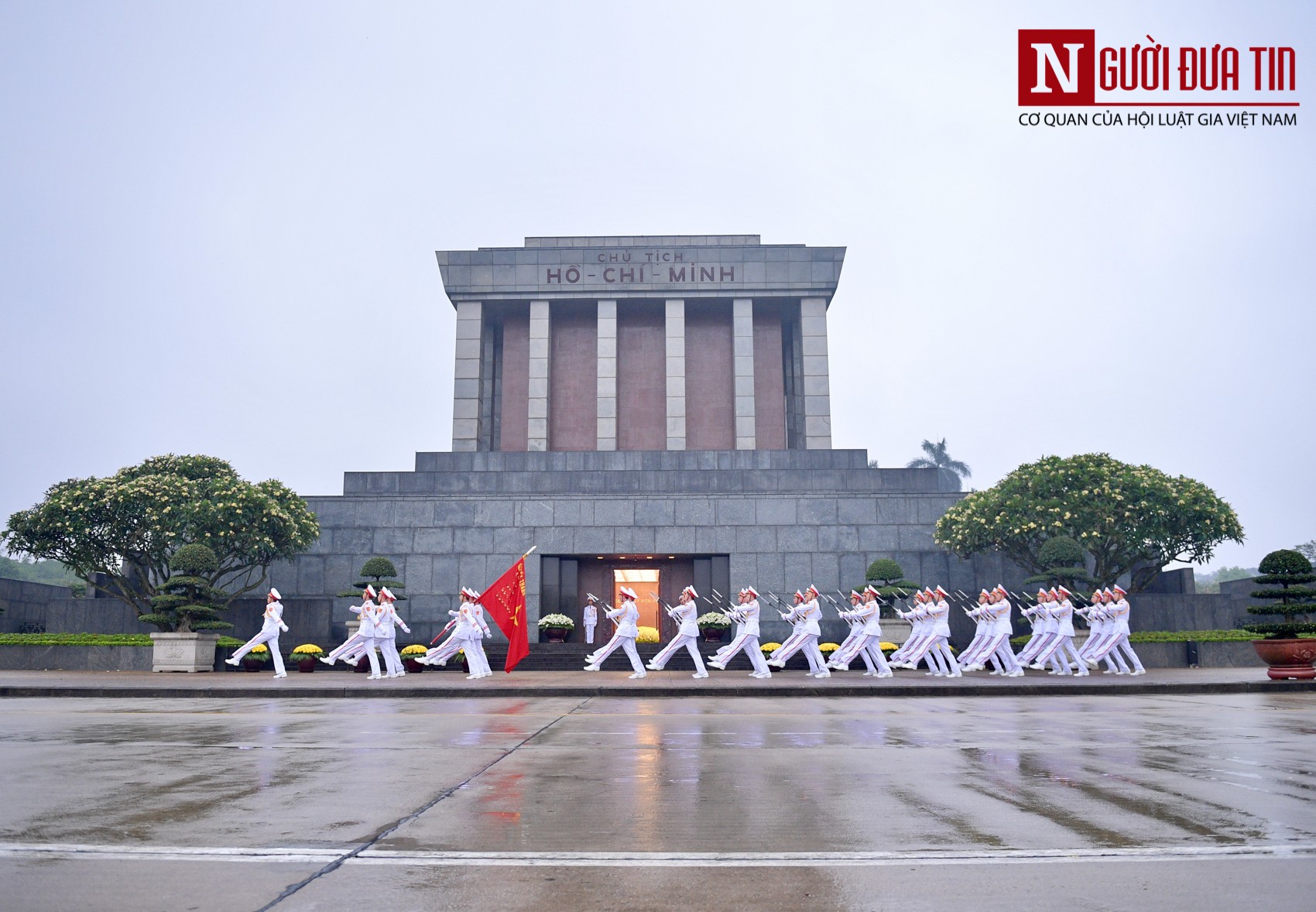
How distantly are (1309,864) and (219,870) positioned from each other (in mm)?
5275

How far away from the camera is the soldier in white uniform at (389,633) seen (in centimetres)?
2219

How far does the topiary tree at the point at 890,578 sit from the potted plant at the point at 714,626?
4.19m

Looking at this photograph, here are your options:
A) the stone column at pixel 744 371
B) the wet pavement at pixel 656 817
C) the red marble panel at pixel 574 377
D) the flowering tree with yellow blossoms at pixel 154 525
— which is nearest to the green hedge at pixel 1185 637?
the wet pavement at pixel 656 817

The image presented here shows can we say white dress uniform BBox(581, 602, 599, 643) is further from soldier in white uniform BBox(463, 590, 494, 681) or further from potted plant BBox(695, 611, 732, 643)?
soldier in white uniform BBox(463, 590, 494, 681)

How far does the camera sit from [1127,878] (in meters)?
4.63

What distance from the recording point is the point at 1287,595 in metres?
20.5

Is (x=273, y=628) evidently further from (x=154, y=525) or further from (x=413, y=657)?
(x=154, y=525)

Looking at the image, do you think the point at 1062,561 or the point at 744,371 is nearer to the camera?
the point at 1062,561

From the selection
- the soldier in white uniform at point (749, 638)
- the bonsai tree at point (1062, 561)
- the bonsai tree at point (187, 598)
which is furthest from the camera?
the bonsai tree at point (1062, 561)

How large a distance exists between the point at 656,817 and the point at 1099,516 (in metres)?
23.5

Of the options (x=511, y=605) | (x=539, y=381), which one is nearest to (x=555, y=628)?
(x=511, y=605)

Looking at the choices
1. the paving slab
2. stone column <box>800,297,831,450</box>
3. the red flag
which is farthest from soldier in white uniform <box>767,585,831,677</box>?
stone column <box>800,297,831,450</box>

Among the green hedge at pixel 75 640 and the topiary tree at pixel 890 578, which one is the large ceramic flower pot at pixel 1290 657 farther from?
the green hedge at pixel 75 640

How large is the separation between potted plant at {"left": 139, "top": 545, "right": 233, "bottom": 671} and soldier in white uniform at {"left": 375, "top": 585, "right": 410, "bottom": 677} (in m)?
5.91
